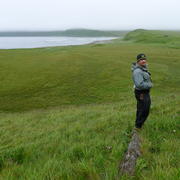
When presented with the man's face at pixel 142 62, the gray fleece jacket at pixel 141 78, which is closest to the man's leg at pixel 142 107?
the gray fleece jacket at pixel 141 78

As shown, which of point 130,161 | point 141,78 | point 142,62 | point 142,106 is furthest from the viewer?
point 142,106

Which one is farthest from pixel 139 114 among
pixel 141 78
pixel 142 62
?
pixel 142 62

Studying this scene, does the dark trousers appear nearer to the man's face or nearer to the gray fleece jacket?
the gray fleece jacket

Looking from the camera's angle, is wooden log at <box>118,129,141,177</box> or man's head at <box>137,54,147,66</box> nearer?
wooden log at <box>118,129,141,177</box>

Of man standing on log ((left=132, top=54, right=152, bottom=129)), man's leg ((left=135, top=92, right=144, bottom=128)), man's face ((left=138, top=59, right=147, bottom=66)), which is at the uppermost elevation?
man's face ((left=138, top=59, right=147, bottom=66))

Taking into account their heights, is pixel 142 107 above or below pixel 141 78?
below

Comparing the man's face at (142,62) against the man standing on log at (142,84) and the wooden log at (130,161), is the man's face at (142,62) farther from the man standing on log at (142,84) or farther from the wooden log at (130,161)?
the wooden log at (130,161)

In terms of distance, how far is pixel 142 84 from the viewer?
22.2 feet

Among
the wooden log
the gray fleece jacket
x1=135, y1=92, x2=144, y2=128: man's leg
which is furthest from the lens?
x1=135, y1=92, x2=144, y2=128: man's leg

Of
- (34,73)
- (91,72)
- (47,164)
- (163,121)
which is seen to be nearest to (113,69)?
(91,72)

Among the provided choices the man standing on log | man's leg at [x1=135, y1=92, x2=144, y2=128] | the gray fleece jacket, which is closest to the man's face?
the man standing on log

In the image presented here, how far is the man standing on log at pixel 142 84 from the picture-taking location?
6.81 m

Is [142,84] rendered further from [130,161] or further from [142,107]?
[130,161]

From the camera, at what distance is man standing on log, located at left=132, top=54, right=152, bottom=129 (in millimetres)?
6809
